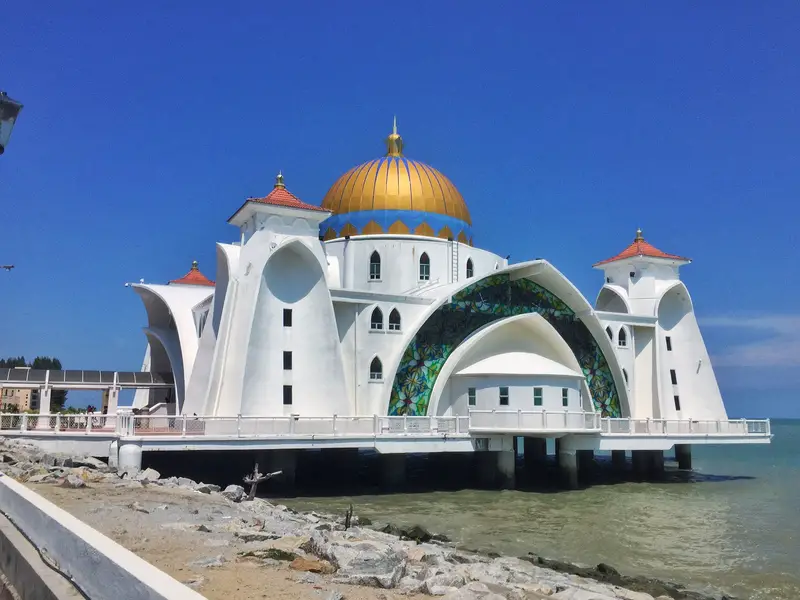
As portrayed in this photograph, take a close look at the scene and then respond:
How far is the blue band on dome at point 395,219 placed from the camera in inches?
1216

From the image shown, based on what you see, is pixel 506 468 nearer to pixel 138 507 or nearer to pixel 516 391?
pixel 516 391

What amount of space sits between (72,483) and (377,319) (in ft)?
47.3

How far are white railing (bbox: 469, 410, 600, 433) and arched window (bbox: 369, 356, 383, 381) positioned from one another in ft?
11.6

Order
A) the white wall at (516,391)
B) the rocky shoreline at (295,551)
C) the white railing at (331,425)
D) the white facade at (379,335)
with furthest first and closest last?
1. the white wall at (516,391)
2. the white facade at (379,335)
3. the white railing at (331,425)
4. the rocky shoreline at (295,551)

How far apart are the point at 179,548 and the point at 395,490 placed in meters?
16.3

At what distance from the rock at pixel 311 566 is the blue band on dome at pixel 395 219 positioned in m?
23.6

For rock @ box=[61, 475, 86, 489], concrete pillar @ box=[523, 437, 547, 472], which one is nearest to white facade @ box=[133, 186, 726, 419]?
concrete pillar @ box=[523, 437, 547, 472]

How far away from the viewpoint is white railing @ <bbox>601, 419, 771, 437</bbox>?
27.2 metres

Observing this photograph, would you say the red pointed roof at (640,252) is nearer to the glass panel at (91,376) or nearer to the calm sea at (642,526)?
the calm sea at (642,526)

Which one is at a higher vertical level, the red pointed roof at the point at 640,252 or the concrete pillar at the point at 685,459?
the red pointed roof at the point at 640,252

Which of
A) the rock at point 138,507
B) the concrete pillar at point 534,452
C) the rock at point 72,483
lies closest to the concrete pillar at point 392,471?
the concrete pillar at point 534,452

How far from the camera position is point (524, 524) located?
18703 millimetres

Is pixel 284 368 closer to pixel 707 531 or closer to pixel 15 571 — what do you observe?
pixel 707 531

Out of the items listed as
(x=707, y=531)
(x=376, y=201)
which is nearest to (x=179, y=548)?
(x=707, y=531)
